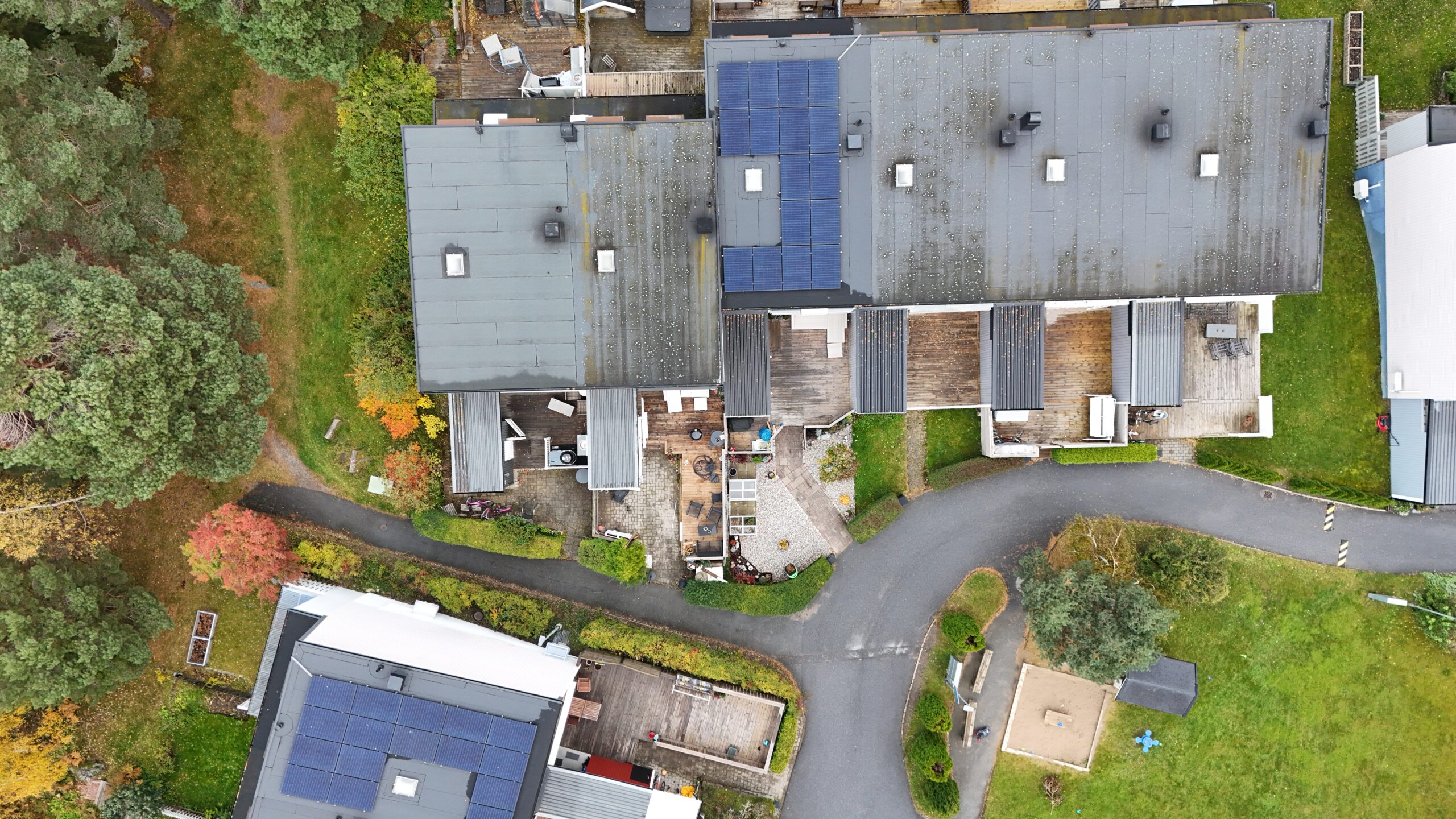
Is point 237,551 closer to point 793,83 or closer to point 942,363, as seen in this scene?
point 793,83

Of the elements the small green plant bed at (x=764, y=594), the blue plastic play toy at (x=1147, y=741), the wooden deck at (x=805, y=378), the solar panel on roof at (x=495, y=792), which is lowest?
the blue plastic play toy at (x=1147, y=741)

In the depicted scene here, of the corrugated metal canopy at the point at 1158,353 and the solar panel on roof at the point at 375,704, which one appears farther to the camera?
the corrugated metal canopy at the point at 1158,353

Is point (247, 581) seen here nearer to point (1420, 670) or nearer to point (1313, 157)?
point (1313, 157)

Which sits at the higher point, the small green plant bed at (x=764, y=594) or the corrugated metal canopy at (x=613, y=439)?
the corrugated metal canopy at (x=613, y=439)

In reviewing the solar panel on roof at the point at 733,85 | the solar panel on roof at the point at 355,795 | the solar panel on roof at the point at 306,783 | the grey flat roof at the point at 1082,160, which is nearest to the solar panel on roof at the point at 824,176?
the grey flat roof at the point at 1082,160

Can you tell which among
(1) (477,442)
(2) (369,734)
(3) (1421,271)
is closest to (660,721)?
(2) (369,734)

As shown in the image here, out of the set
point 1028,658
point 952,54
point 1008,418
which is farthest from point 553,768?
point 952,54

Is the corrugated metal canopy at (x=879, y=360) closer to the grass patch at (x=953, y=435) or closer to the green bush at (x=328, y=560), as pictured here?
the grass patch at (x=953, y=435)
